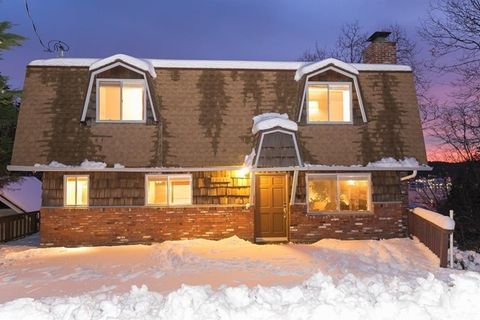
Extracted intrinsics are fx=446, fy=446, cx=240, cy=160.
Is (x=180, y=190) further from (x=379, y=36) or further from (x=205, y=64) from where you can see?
(x=379, y=36)

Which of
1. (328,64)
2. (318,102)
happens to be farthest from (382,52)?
(318,102)

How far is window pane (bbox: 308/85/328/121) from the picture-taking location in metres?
15.4

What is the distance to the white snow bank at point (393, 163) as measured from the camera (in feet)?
47.4

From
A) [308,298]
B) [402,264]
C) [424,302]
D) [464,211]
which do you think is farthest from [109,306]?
[464,211]

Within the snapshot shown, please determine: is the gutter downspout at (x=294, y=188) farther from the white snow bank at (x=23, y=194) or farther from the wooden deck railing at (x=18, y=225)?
the wooden deck railing at (x=18, y=225)

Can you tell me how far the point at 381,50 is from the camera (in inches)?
688

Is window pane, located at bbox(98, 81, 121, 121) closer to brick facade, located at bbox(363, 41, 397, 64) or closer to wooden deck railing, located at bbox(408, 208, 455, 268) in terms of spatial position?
brick facade, located at bbox(363, 41, 397, 64)

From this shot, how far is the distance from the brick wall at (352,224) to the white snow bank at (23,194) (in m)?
10.5

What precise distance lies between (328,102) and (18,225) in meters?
12.8

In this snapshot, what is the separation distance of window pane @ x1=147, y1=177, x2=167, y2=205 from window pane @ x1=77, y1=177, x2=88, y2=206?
204cm

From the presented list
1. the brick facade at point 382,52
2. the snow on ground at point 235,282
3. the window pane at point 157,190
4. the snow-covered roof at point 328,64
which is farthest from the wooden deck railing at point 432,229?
the window pane at point 157,190

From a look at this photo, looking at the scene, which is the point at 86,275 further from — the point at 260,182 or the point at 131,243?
the point at 260,182

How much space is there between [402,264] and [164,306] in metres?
6.63

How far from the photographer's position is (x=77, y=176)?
46.8 feet
